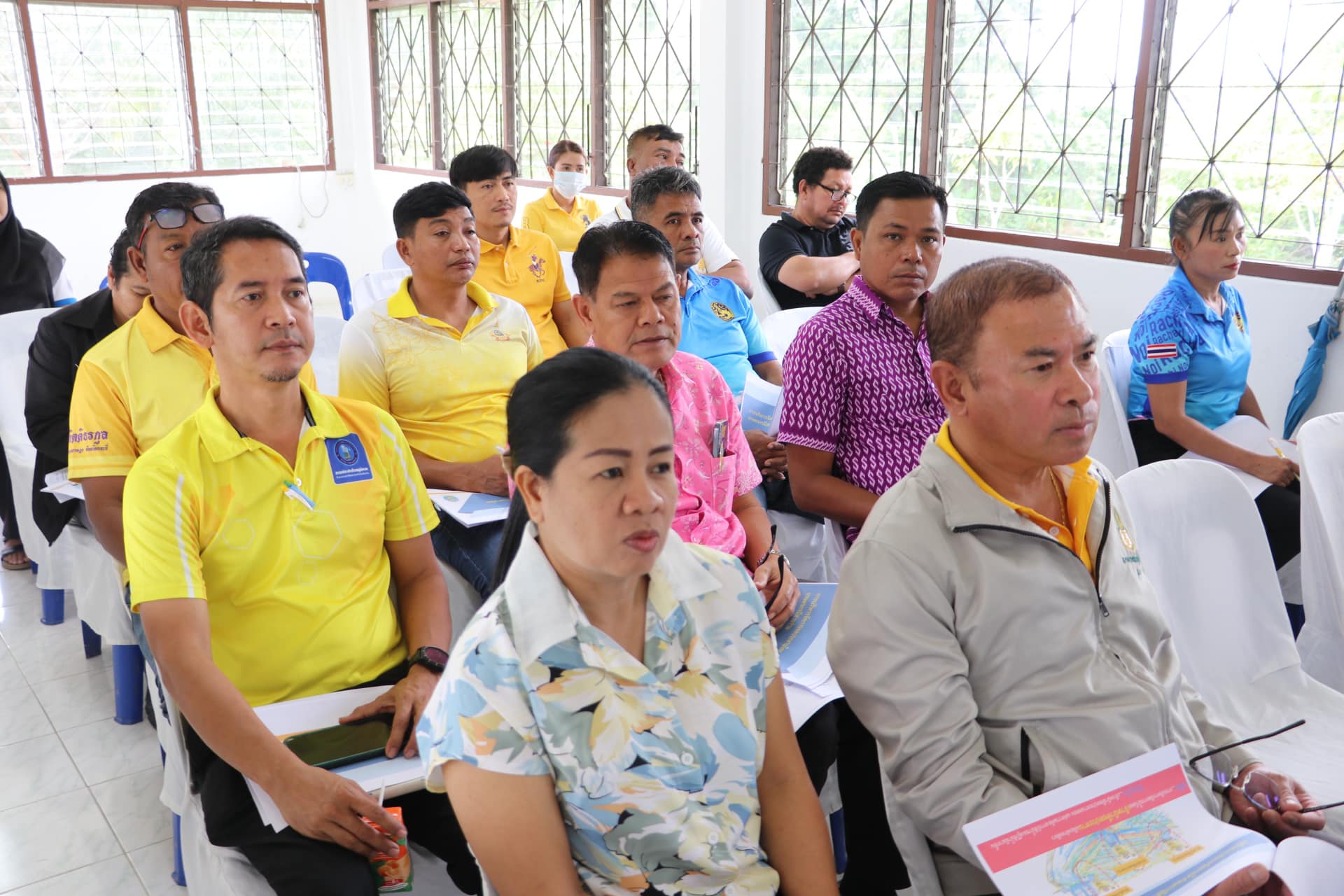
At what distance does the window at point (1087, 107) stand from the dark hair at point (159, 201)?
333 cm

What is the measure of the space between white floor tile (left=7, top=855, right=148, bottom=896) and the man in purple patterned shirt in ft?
5.10

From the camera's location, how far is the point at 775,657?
128 cm

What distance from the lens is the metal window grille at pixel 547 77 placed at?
6727 mm

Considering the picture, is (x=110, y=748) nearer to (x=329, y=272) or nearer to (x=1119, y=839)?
(x=1119, y=839)

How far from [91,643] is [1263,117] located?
4195 millimetres

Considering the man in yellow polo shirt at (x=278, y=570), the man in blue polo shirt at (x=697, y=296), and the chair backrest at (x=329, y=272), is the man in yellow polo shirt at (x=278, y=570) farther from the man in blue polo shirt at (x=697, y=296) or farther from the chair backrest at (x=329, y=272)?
the chair backrest at (x=329, y=272)

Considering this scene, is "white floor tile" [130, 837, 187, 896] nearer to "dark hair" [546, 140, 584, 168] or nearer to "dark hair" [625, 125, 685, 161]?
"dark hair" [625, 125, 685, 161]

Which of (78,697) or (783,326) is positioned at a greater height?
(783,326)

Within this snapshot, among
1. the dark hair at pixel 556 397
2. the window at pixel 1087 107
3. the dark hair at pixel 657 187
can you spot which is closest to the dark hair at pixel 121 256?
the dark hair at pixel 657 187

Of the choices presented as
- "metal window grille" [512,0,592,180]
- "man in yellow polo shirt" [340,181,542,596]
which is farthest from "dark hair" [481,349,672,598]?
"metal window grille" [512,0,592,180]

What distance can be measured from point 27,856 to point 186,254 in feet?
4.27

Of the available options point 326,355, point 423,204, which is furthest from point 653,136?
point 326,355

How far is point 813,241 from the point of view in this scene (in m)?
3.94

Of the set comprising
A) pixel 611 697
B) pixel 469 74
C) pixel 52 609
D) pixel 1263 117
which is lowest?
pixel 52 609
